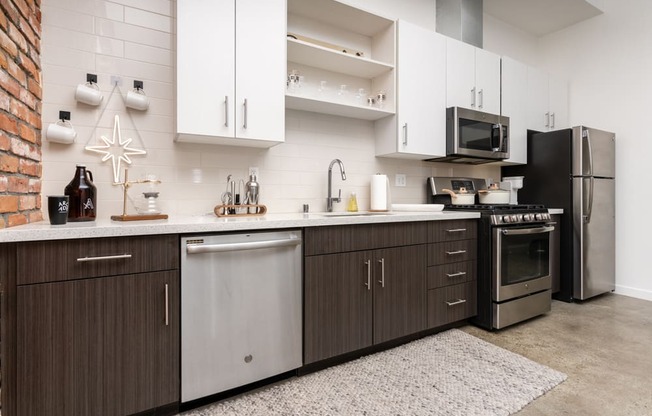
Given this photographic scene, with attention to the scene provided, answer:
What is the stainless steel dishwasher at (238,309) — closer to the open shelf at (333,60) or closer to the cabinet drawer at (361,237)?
the cabinet drawer at (361,237)

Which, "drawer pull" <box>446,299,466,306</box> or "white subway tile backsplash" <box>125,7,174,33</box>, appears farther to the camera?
"drawer pull" <box>446,299,466,306</box>

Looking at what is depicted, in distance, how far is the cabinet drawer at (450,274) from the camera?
93.4 inches

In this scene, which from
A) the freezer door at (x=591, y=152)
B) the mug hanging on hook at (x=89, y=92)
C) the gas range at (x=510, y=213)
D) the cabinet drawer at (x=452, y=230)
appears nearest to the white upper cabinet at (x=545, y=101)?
the freezer door at (x=591, y=152)

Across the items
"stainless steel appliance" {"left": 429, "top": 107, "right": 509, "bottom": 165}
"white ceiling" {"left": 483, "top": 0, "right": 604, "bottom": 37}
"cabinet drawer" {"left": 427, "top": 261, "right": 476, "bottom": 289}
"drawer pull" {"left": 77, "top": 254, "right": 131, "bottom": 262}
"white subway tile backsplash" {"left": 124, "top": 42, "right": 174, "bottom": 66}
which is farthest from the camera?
"white ceiling" {"left": 483, "top": 0, "right": 604, "bottom": 37}

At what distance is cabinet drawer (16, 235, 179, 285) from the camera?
4.08ft

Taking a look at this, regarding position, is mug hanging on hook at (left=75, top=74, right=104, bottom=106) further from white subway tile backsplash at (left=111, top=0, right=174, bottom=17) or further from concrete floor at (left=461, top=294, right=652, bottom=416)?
concrete floor at (left=461, top=294, right=652, bottom=416)

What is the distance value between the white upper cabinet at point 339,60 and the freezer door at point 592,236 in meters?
2.14

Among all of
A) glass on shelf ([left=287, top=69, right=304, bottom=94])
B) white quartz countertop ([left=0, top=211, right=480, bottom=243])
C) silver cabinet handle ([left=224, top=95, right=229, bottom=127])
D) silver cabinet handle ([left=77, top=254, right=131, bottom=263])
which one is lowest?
silver cabinet handle ([left=77, top=254, right=131, bottom=263])

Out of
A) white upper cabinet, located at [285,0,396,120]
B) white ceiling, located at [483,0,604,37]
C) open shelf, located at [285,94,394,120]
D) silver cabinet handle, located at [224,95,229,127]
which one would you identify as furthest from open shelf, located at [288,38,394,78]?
white ceiling, located at [483,0,604,37]

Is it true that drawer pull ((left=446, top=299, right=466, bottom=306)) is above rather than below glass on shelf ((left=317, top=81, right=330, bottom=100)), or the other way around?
below

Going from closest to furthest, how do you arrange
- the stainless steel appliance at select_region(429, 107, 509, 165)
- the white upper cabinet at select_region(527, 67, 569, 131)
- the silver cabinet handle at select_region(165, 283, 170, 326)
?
the silver cabinet handle at select_region(165, 283, 170, 326), the stainless steel appliance at select_region(429, 107, 509, 165), the white upper cabinet at select_region(527, 67, 569, 131)

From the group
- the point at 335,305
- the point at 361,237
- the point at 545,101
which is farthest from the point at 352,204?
the point at 545,101

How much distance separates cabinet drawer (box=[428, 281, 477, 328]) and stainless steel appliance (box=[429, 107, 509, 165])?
1192 mm

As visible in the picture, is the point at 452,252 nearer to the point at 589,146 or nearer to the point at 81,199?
the point at 589,146
